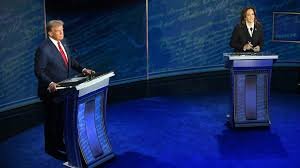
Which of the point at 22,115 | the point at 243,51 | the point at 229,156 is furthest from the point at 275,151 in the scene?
the point at 22,115

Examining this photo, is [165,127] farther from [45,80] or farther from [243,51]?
[45,80]

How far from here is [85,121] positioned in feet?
14.2

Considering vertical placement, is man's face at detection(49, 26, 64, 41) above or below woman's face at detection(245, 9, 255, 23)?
below

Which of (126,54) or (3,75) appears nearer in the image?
(3,75)

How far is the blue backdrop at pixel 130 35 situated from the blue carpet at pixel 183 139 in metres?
0.97

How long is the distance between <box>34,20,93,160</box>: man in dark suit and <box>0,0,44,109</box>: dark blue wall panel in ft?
6.09

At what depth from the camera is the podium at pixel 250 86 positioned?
18.0ft

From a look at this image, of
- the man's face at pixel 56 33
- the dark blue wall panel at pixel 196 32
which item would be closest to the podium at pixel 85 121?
the man's face at pixel 56 33

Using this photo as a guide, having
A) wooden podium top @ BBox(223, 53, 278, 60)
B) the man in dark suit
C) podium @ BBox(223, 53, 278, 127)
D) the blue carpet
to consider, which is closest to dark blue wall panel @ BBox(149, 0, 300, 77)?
the blue carpet

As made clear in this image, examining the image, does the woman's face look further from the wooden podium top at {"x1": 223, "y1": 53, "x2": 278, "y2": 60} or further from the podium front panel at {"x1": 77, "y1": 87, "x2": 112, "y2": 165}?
the podium front panel at {"x1": 77, "y1": 87, "x2": 112, "y2": 165}

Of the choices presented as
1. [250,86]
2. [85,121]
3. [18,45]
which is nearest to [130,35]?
[18,45]

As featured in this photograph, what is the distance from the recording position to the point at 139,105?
7.15 metres

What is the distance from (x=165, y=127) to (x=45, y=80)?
6.91ft

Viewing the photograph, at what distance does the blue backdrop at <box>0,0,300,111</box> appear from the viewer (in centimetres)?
641
